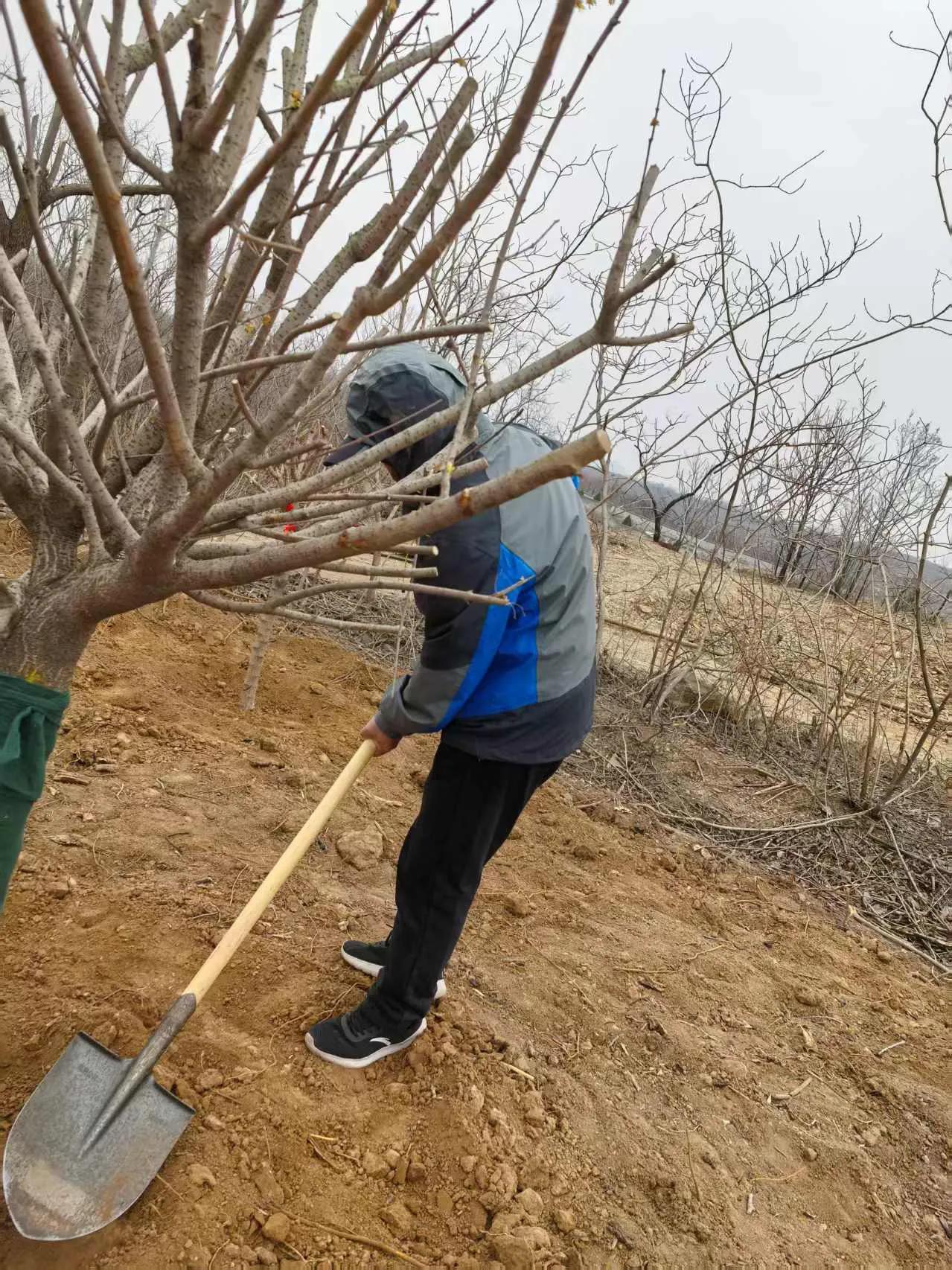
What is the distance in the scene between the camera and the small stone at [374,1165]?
173 centimetres

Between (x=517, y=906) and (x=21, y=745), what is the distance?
6.95 ft

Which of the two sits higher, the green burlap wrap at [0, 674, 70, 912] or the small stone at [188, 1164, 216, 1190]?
the green burlap wrap at [0, 674, 70, 912]

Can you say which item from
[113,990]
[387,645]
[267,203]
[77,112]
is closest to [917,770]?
[387,645]

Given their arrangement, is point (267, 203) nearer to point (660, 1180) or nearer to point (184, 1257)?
point (184, 1257)

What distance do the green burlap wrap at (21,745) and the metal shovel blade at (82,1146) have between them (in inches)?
20.3

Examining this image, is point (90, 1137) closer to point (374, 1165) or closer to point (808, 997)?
point (374, 1165)

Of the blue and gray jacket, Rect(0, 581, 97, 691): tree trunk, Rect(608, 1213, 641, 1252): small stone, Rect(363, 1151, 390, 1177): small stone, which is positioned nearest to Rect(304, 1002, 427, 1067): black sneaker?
Rect(363, 1151, 390, 1177): small stone

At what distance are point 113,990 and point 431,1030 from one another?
0.87 metres

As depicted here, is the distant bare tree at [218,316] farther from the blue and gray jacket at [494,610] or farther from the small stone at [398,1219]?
the small stone at [398,1219]

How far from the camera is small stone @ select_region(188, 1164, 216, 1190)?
62.2 inches

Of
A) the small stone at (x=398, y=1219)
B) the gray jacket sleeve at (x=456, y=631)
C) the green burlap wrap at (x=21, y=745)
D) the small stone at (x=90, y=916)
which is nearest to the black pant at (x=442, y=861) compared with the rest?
the gray jacket sleeve at (x=456, y=631)

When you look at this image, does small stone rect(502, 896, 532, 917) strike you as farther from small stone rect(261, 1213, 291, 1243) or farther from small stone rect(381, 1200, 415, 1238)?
small stone rect(261, 1213, 291, 1243)

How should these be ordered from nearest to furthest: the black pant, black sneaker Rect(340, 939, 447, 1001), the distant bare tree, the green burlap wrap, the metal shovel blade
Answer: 1. the distant bare tree
2. the green burlap wrap
3. the metal shovel blade
4. the black pant
5. black sneaker Rect(340, 939, 447, 1001)

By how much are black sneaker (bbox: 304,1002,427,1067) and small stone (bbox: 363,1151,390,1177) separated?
26cm
